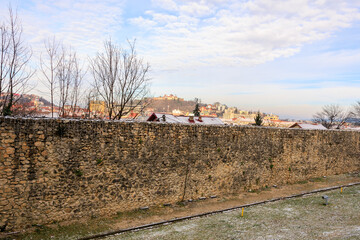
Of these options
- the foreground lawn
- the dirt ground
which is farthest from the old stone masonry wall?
the foreground lawn

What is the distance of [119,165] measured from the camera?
11.2m

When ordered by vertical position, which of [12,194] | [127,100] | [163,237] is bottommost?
[163,237]

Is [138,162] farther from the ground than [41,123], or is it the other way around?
[41,123]

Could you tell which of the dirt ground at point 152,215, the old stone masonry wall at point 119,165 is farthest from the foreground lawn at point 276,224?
the old stone masonry wall at point 119,165

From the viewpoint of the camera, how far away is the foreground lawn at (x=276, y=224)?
30.9 ft

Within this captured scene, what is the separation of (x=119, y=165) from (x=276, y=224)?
728 centimetres

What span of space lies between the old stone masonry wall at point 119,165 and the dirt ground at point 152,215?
1.14 feet

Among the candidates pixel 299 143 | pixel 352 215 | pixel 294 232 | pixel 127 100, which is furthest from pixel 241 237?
pixel 127 100

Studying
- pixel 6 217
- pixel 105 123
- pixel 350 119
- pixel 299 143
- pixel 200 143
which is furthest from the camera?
pixel 350 119

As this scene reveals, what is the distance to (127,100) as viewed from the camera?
66.0ft

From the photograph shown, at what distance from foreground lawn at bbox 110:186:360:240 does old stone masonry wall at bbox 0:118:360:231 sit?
87.0 inches

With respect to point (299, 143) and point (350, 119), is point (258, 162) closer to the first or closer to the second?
point (299, 143)

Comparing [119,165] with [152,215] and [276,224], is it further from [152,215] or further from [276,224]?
[276,224]

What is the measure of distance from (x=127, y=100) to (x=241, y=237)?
45.7ft
